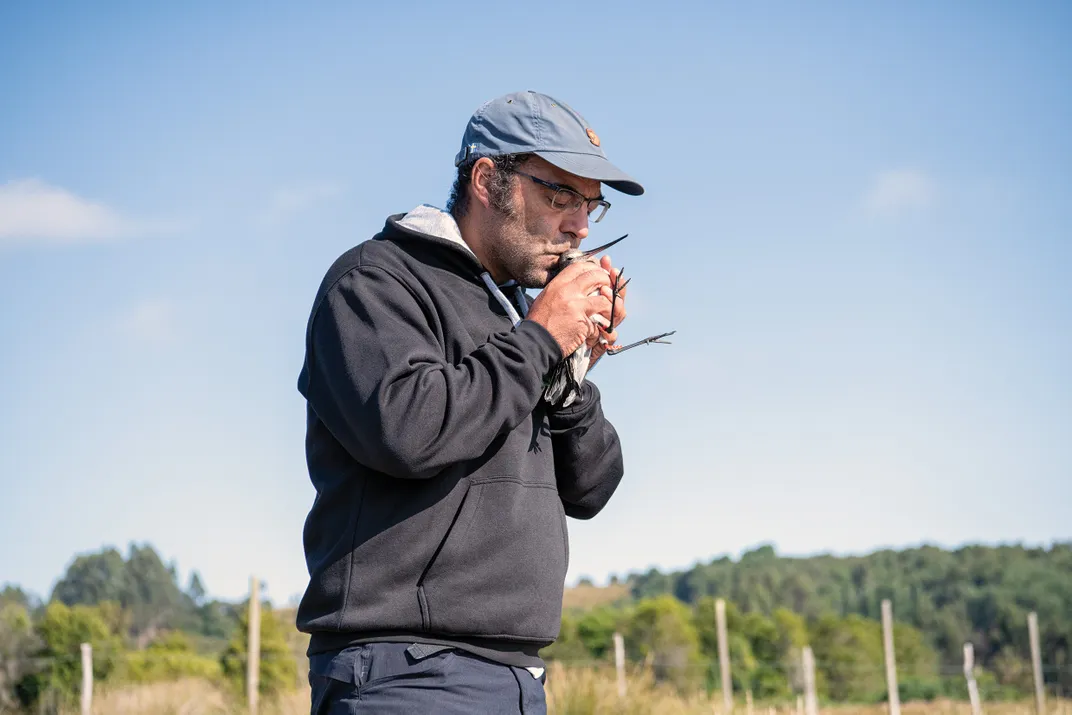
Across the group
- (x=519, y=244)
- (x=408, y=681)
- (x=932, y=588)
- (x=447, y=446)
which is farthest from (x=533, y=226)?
(x=932, y=588)

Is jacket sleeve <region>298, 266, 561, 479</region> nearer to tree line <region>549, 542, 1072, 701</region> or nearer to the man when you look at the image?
the man

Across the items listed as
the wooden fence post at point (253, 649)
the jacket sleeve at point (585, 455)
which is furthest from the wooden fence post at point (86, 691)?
the jacket sleeve at point (585, 455)

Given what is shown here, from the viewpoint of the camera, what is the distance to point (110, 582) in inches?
2399

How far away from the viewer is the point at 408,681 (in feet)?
6.50

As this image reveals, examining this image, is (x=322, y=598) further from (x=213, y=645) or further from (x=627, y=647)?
(x=213, y=645)

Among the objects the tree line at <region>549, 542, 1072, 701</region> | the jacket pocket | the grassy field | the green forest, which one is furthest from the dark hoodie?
the tree line at <region>549, 542, 1072, 701</region>

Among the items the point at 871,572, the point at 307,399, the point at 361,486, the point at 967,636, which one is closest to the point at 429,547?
the point at 361,486

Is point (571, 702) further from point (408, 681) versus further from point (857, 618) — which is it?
point (857, 618)

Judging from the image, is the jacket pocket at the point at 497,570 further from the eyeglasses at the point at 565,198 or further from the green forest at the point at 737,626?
the green forest at the point at 737,626

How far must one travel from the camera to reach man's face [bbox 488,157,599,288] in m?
2.37

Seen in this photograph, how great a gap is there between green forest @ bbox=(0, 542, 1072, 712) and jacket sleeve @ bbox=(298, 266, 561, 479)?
11396 mm

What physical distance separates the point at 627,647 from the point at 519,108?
35.1 meters

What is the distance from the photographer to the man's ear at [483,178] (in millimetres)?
2393

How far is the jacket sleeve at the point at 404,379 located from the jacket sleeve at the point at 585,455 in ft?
0.78
